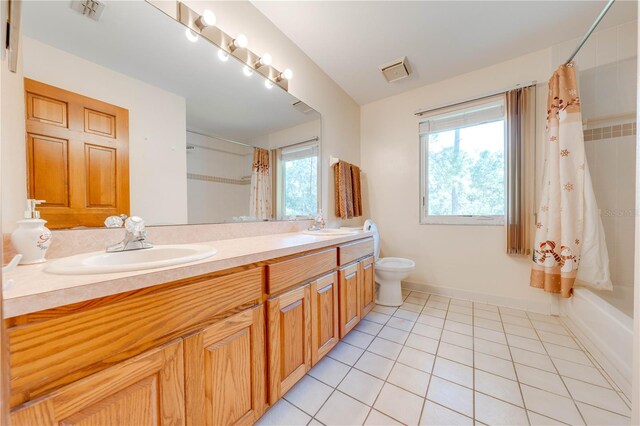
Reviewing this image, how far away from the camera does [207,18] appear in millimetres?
1263

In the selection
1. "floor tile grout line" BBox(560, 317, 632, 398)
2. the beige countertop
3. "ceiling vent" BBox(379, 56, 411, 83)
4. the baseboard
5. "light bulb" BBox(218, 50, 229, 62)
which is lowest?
"floor tile grout line" BBox(560, 317, 632, 398)

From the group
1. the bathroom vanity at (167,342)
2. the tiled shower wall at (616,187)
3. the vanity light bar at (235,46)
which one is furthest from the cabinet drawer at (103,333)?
the tiled shower wall at (616,187)

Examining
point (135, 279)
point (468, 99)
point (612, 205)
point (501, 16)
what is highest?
point (501, 16)

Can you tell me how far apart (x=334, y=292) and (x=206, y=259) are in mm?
887

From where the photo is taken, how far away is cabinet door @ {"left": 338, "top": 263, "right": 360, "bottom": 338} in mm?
1521

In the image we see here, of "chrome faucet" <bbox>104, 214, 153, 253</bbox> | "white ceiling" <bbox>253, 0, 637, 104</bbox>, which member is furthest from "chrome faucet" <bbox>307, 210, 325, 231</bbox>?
"white ceiling" <bbox>253, 0, 637, 104</bbox>

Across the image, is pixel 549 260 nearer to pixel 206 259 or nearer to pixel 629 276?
pixel 629 276

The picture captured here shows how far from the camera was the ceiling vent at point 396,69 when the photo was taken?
7.05 ft

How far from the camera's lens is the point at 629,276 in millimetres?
1736

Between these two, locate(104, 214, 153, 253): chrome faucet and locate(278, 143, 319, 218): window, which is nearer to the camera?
locate(104, 214, 153, 253): chrome faucet

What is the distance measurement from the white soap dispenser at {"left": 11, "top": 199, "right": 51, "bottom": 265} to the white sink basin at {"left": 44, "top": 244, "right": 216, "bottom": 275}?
0.16 ft

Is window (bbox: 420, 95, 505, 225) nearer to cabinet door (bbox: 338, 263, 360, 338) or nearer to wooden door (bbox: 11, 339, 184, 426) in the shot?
cabinet door (bbox: 338, 263, 360, 338)

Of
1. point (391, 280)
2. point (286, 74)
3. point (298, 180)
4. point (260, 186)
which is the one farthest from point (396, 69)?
point (391, 280)

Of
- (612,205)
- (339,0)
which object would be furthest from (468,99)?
(339,0)
